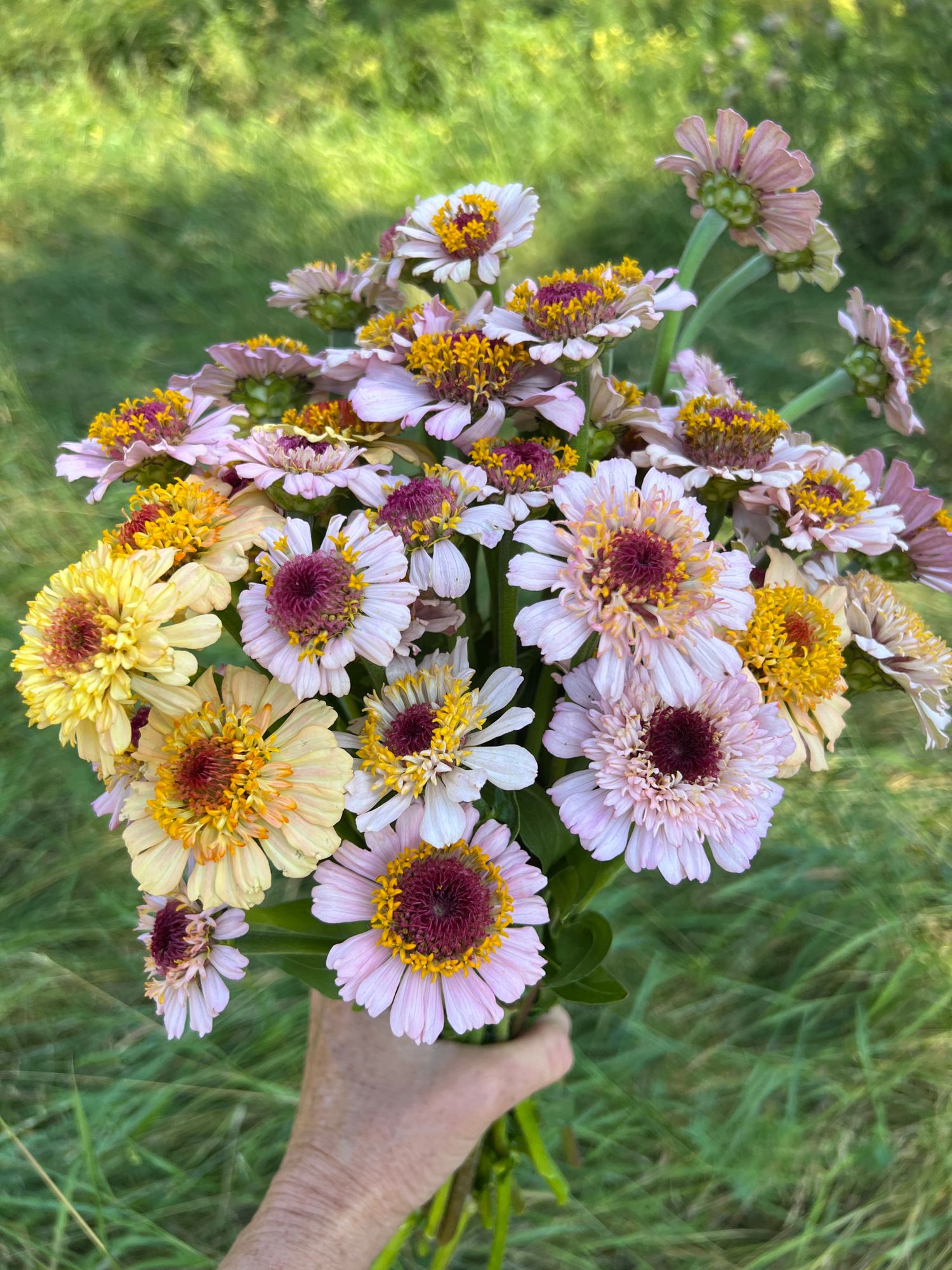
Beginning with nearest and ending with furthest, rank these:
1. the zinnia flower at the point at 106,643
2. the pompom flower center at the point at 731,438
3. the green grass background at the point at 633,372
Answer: the zinnia flower at the point at 106,643, the pompom flower center at the point at 731,438, the green grass background at the point at 633,372

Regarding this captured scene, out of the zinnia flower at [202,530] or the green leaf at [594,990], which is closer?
the zinnia flower at [202,530]

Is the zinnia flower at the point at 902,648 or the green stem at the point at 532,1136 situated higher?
the zinnia flower at the point at 902,648

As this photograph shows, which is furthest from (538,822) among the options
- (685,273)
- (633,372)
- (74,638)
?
(633,372)

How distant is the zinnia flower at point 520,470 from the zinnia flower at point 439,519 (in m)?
0.01

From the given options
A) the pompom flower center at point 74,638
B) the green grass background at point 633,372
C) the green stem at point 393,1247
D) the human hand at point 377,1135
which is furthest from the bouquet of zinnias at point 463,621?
the green grass background at point 633,372

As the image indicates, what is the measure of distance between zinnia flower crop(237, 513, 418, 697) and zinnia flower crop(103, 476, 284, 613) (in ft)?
0.05

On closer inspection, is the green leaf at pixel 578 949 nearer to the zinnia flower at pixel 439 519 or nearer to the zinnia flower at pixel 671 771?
the zinnia flower at pixel 671 771

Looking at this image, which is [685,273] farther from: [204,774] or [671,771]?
[204,774]

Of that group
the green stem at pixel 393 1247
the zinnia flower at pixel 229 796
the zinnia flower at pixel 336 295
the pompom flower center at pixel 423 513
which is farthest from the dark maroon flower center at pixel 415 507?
the green stem at pixel 393 1247

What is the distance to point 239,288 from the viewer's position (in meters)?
2.05

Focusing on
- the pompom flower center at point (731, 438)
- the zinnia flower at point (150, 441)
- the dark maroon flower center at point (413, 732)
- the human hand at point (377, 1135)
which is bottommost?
the human hand at point (377, 1135)

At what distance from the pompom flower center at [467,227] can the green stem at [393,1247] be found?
0.85 metres

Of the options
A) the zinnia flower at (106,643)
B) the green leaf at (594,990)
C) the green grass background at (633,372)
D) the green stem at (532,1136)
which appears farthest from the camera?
the green grass background at (633,372)

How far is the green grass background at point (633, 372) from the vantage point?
3.24ft
